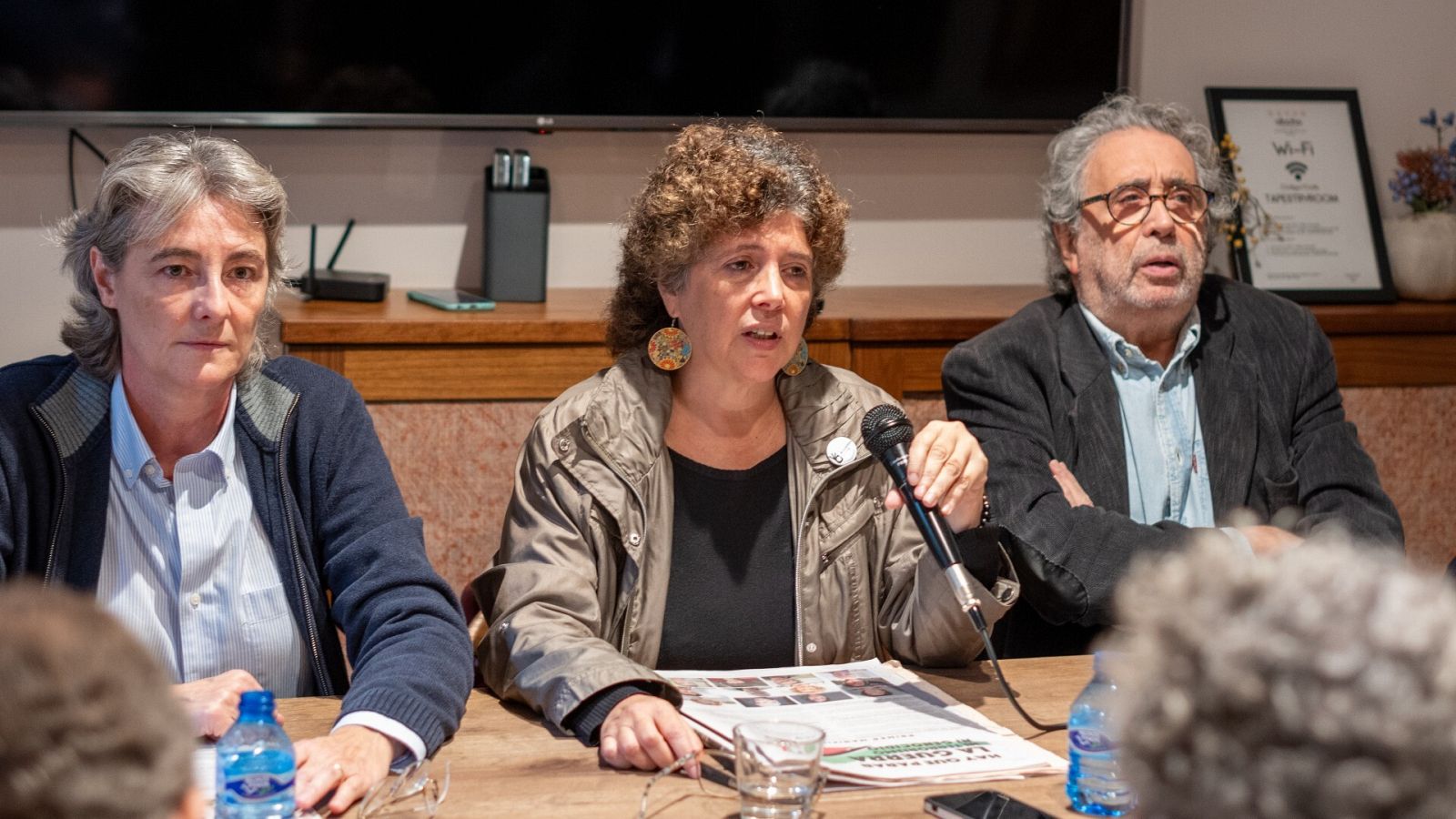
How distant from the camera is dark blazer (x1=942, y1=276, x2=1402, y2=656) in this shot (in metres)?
2.26

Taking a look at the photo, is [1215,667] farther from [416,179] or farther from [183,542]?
[416,179]

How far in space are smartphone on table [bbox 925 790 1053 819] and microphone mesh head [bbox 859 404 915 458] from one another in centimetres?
46

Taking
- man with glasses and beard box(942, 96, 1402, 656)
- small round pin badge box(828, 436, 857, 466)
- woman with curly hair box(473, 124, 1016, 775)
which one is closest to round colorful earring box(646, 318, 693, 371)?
woman with curly hair box(473, 124, 1016, 775)

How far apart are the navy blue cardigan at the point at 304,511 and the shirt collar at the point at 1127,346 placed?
1.22 metres

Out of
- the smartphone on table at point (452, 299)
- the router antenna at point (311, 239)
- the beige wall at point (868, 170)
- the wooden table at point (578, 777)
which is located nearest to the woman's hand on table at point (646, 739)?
the wooden table at point (578, 777)

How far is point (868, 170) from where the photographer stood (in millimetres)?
3793

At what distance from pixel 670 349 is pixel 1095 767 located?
96cm

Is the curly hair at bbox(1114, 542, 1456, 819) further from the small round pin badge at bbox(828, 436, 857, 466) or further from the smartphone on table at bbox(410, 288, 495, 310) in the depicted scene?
the smartphone on table at bbox(410, 288, 495, 310)

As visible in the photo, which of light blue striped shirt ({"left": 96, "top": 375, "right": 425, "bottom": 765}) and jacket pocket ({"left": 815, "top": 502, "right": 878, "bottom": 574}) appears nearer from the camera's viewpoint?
light blue striped shirt ({"left": 96, "top": 375, "right": 425, "bottom": 765})

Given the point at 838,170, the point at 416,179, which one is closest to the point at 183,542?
Answer: the point at 416,179

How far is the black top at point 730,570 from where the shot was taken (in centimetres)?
206

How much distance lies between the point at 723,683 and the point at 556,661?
212mm

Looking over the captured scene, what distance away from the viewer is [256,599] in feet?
6.28

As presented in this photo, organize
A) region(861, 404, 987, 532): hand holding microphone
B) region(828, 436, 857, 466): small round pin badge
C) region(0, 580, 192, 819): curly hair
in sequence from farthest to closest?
region(828, 436, 857, 466): small round pin badge → region(861, 404, 987, 532): hand holding microphone → region(0, 580, 192, 819): curly hair
